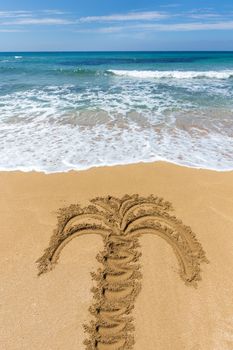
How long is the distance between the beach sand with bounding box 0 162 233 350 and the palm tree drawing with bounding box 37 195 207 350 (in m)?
0.11

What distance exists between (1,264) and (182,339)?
274 cm

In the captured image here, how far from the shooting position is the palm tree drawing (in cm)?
341

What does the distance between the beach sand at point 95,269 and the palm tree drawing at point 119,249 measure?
11 cm

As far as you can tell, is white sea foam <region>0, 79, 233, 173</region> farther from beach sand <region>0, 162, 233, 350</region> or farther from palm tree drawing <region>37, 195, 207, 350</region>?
palm tree drawing <region>37, 195, 207, 350</region>

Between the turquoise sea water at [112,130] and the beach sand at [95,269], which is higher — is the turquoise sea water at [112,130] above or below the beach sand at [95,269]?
above

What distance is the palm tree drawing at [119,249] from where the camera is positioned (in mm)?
3412

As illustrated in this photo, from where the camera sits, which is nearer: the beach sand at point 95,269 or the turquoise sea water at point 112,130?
the beach sand at point 95,269

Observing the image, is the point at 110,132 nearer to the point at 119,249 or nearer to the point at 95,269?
the point at 119,249

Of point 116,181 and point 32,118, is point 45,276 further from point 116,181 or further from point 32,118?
point 32,118

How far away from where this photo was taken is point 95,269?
4.15 meters

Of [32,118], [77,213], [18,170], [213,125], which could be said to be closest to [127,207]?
[77,213]

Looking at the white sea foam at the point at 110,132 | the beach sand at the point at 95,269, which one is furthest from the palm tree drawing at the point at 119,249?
the white sea foam at the point at 110,132

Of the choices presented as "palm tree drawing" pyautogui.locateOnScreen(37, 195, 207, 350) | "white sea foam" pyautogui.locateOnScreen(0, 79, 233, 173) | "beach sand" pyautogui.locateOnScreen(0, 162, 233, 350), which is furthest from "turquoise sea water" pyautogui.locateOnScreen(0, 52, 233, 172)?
"palm tree drawing" pyautogui.locateOnScreen(37, 195, 207, 350)

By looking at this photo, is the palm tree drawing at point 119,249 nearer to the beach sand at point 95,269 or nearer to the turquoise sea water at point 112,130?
the beach sand at point 95,269
